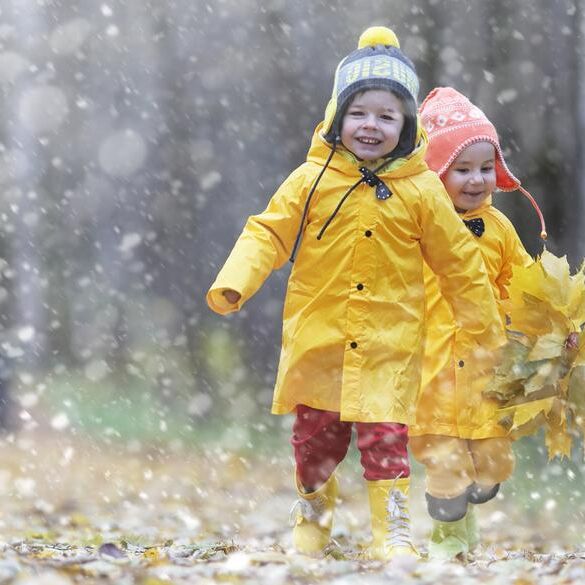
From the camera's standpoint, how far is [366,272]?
4.15 metres

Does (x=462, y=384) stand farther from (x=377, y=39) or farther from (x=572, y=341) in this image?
(x=377, y=39)

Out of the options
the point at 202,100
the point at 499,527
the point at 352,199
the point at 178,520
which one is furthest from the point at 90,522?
the point at 202,100

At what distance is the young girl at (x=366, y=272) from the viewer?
Answer: 13.4ft

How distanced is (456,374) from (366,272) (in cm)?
70

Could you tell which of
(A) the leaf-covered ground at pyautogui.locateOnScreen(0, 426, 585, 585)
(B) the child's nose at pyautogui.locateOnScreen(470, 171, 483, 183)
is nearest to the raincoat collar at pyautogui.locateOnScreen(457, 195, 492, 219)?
(B) the child's nose at pyautogui.locateOnScreen(470, 171, 483, 183)

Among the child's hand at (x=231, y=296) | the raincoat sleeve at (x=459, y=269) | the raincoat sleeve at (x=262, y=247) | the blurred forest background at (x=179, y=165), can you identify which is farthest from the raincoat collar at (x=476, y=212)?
the blurred forest background at (x=179, y=165)

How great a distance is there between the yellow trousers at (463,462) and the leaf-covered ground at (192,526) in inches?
12.8

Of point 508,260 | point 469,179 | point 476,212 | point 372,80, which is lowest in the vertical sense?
point 508,260

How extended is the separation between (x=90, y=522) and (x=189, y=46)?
529 centimetres

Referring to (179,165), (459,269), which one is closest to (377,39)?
(459,269)

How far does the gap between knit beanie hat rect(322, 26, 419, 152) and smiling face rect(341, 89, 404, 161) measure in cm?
3

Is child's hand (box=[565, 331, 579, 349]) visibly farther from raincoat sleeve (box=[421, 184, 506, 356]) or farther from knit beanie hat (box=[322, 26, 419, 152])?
knit beanie hat (box=[322, 26, 419, 152])

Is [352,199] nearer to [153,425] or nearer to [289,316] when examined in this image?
[289,316]

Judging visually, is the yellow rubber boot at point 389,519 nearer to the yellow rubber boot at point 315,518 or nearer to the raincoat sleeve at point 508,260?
the yellow rubber boot at point 315,518
